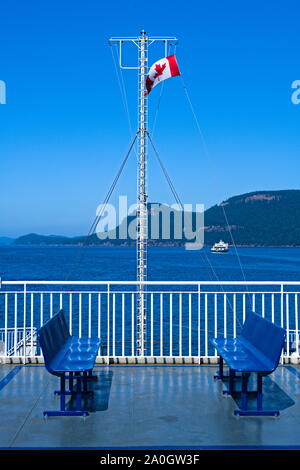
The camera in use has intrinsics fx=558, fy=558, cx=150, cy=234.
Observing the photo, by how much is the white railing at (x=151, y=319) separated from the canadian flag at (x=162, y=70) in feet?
21.5

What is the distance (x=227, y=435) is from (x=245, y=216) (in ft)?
345

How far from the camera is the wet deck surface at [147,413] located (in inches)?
176

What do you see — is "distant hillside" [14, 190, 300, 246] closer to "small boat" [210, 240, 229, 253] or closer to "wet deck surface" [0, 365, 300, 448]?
"small boat" [210, 240, 229, 253]

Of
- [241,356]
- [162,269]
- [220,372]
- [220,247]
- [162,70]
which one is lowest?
[162,269]

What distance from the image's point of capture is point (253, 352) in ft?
19.0

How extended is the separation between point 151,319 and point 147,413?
2.13 meters

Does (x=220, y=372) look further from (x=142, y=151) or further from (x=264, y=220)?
(x=264, y=220)

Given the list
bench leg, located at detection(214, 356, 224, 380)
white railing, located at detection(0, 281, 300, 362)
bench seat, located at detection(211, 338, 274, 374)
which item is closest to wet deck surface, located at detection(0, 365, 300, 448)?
bench leg, located at detection(214, 356, 224, 380)

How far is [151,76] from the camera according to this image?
56.8 feet

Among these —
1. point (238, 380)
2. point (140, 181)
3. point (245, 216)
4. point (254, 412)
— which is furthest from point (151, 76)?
point (245, 216)

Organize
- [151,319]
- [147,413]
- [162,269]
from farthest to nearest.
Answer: [162,269] → [151,319] → [147,413]

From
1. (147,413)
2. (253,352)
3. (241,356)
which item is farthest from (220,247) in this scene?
(147,413)

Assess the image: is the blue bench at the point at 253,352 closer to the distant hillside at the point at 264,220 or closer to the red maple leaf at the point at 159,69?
the red maple leaf at the point at 159,69
